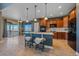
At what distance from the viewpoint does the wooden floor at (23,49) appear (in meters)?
2.46

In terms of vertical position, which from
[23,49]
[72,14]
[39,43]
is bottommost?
[23,49]

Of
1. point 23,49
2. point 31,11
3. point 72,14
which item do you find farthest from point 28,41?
point 72,14

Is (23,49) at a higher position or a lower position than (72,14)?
lower

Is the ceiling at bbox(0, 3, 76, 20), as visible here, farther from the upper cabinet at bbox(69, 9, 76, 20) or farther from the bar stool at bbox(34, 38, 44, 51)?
the bar stool at bbox(34, 38, 44, 51)

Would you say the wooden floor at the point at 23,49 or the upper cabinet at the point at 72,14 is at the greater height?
the upper cabinet at the point at 72,14

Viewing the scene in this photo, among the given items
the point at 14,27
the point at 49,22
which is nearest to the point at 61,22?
the point at 49,22

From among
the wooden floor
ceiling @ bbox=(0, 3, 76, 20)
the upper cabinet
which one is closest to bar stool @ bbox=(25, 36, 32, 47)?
the wooden floor

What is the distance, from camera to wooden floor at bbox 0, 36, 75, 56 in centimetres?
246

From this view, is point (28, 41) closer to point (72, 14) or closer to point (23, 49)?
point (23, 49)

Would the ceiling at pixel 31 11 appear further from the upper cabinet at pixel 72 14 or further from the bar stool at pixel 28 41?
the bar stool at pixel 28 41

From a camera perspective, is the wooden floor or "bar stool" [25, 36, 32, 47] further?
"bar stool" [25, 36, 32, 47]

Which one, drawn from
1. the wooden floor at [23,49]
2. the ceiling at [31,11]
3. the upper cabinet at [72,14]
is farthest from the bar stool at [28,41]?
the upper cabinet at [72,14]

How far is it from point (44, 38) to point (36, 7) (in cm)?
73

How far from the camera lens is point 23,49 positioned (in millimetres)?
2604
